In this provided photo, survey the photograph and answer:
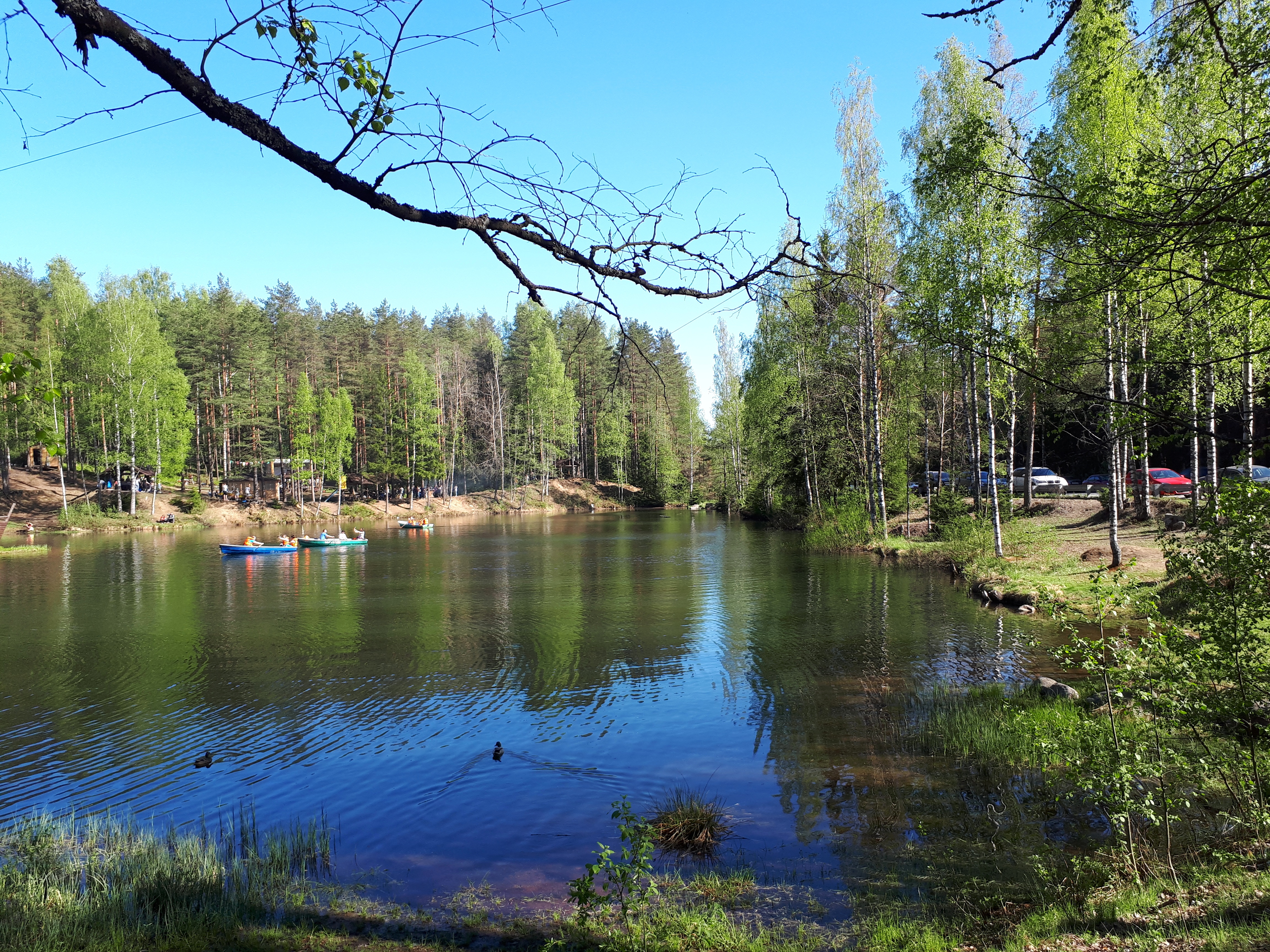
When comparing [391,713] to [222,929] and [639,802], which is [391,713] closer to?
[639,802]

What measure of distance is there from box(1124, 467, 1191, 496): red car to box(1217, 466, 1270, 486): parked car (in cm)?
250

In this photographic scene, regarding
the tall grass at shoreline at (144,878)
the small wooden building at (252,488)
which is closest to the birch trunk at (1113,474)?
the tall grass at shoreline at (144,878)

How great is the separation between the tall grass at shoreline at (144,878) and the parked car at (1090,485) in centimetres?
3866

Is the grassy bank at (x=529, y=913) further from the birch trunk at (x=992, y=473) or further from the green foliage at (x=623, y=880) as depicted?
the birch trunk at (x=992, y=473)

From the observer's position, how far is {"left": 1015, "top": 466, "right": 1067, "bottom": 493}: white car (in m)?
42.8

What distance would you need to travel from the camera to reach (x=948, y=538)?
28.6 meters

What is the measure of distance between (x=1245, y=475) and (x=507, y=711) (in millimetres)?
12482

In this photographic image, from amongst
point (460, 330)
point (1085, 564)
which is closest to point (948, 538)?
point (1085, 564)

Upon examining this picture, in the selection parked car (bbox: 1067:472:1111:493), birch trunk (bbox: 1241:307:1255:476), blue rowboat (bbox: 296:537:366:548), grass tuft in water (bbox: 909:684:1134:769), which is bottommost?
grass tuft in water (bbox: 909:684:1134:769)

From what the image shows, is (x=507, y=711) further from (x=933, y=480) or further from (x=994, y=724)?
(x=933, y=480)

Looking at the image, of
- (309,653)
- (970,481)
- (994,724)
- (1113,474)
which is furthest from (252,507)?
(994,724)

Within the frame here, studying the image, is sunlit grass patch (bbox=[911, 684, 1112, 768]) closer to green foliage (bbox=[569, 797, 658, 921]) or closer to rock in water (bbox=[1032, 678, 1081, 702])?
rock in water (bbox=[1032, 678, 1081, 702])

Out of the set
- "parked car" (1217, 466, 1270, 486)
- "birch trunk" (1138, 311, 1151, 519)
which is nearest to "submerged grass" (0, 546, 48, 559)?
"birch trunk" (1138, 311, 1151, 519)

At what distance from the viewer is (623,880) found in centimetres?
521
